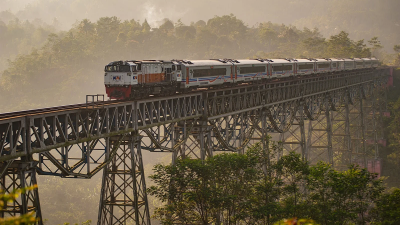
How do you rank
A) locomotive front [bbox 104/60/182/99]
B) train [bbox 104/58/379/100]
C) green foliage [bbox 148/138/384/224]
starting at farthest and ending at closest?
1. train [bbox 104/58/379/100]
2. locomotive front [bbox 104/60/182/99]
3. green foliage [bbox 148/138/384/224]

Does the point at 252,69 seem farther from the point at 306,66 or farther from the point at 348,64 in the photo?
the point at 348,64

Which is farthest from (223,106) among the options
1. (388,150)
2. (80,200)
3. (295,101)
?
(80,200)

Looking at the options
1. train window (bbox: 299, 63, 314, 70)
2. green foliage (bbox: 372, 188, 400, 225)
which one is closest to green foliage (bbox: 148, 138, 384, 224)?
green foliage (bbox: 372, 188, 400, 225)

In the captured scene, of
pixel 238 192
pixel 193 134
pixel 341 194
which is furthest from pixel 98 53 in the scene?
pixel 341 194

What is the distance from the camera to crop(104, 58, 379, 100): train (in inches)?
891

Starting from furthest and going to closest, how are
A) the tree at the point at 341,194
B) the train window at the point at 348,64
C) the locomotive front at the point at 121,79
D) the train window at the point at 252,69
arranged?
1. the train window at the point at 348,64
2. the train window at the point at 252,69
3. the locomotive front at the point at 121,79
4. the tree at the point at 341,194

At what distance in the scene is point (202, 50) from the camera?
11944cm

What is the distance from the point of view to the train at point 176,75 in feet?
74.2

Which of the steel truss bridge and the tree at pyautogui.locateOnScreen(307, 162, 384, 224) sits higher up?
the steel truss bridge

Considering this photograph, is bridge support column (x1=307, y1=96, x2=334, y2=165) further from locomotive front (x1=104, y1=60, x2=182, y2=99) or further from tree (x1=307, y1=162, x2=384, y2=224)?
locomotive front (x1=104, y1=60, x2=182, y2=99)

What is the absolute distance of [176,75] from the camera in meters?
25.2

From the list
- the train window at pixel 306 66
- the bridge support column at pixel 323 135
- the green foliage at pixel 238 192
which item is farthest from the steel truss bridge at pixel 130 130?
the green foliage at pixel 238 192

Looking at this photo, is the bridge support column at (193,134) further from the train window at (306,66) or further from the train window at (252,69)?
the train window at (306,66)

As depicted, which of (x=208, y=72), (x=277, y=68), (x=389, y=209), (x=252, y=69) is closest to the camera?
(x=389, y=209)
